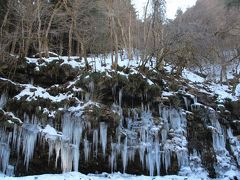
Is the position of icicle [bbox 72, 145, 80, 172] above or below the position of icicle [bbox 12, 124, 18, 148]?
below

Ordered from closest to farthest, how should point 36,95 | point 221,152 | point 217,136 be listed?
point 36,95 → point 221,152 → point 217,136

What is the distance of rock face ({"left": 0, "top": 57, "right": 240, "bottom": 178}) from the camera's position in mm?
13031

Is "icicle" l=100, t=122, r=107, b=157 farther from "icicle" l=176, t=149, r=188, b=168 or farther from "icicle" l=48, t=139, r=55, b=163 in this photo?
"icicle" l=176, t=149, r=188, b=168

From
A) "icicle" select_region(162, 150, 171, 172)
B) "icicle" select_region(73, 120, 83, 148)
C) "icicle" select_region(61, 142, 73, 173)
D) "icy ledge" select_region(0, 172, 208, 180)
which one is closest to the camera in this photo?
"icy ledge" select_region(0, 172, 208, 180)

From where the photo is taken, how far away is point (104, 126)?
13.5 metres

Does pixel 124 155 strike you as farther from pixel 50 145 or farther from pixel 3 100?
pixel 3 100

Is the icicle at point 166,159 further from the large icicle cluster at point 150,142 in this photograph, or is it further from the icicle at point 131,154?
the icicle at point 131,154

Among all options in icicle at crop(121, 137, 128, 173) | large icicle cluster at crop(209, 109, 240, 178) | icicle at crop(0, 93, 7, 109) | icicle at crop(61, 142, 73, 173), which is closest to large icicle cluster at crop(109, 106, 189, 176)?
icicle at crop(121, 137, 128, 173)

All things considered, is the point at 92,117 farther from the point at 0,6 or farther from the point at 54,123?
the point at 0,6

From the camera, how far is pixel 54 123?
1351 cm

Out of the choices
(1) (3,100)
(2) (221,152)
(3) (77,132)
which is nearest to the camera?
(3) (77,132)

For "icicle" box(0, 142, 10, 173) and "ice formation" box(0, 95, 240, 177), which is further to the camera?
"ice formation" box(0, 95, 240, 177)

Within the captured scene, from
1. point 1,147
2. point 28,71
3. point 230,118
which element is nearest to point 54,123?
point 1,147

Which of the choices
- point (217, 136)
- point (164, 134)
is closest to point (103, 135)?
point (164, 134)
